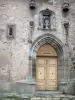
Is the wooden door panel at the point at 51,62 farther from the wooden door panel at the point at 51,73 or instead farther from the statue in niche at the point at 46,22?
the statue in niche at the point at 46,22

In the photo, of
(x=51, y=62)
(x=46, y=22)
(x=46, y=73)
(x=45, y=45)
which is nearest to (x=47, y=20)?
(x=46, y=22)

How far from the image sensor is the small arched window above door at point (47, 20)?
9.93 meters

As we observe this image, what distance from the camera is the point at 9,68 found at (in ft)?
31.2

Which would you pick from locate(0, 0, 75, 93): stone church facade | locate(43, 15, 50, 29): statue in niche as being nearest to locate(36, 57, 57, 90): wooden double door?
locate(0, 0, 75, 93): stone church facade

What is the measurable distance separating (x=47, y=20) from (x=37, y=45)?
137cm

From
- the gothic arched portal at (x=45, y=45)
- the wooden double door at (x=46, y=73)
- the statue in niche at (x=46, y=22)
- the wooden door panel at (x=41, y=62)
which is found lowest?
the wooden double door at (x=46, y=73)

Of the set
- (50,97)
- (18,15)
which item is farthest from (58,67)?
(18,15)

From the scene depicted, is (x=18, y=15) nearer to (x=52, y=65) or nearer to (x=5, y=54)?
(x=5, y=54)

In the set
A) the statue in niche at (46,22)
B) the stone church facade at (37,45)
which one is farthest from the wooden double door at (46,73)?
the statue in niche at (46,22)

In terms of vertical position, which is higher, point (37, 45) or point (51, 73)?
point (37, 45)

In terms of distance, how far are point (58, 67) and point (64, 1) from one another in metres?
3.26

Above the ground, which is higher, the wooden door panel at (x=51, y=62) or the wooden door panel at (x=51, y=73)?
the wooden door panel at (x=51, y=62)

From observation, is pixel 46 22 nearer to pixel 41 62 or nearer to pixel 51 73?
pixel 41 62

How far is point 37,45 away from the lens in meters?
9.75
